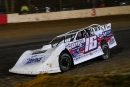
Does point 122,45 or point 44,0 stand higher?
point 44,0

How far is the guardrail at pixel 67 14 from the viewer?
2167 cm

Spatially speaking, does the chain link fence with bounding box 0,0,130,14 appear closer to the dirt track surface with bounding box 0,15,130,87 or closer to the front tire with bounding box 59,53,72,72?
the dirt track surface with bounding box 0,15,130,87

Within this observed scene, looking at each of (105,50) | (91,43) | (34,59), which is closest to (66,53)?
(34,59)

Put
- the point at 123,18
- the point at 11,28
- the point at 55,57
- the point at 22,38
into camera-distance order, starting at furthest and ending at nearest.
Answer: the point at 123,18, the point at 11,28, the point at 22,38, the point at 55,57

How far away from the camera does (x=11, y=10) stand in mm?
22766

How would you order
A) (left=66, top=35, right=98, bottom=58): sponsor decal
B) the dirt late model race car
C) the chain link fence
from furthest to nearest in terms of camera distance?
1. the chain link fence
2. (left=66, top=35, right=98, bottom=58): sponsor decal
3. the dirt late model race car

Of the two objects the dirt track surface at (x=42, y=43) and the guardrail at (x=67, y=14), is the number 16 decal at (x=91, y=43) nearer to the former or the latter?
the dirt track surface at (x=42, y=43)

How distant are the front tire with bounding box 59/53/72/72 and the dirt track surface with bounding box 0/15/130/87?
0.56 ft

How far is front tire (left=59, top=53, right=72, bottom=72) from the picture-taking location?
8297 mm

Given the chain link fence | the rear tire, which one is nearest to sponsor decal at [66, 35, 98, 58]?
the rear tire

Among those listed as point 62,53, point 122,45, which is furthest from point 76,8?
point 62,53

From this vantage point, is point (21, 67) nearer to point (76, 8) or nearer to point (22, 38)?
point (22, 38)

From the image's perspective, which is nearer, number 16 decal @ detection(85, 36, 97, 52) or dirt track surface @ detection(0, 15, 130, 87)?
dirt track surface @ detection(0, 15, 130, 87)

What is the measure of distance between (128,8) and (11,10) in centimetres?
1185
